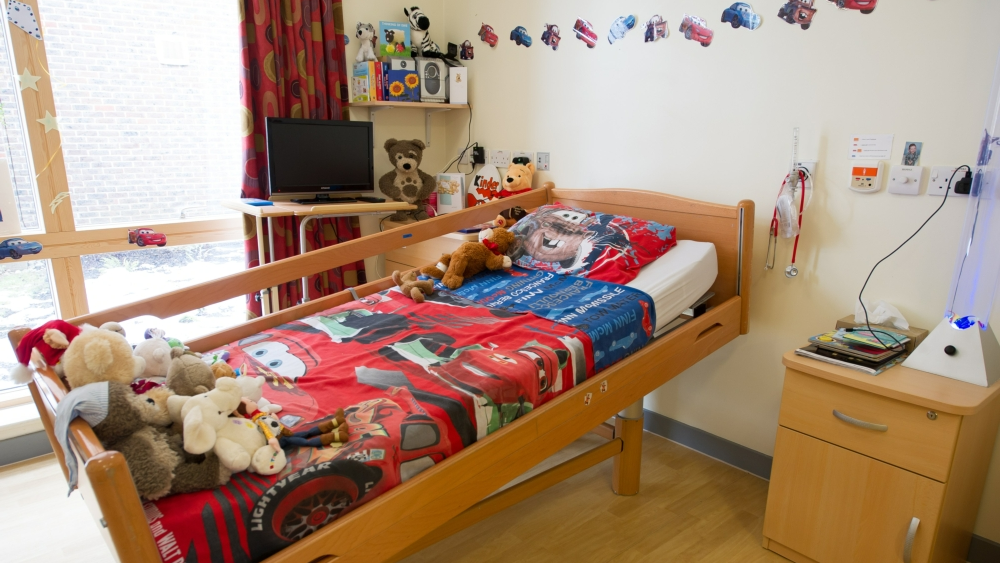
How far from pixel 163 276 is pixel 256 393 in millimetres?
1798

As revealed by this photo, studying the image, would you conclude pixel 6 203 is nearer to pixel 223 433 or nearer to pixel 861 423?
pixel 223 433

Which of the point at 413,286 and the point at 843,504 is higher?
the point at 413,286

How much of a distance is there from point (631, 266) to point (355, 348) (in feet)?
3.13

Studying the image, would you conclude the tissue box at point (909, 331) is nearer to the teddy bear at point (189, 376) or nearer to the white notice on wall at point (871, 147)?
the white notice on wall at point (871, 147)

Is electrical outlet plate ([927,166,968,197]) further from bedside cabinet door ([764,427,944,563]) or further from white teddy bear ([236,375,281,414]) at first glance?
white teddy bear ([236,375,281,414])

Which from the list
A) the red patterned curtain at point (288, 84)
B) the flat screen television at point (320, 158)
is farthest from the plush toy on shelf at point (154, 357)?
the flat screen television at point (320, 158)

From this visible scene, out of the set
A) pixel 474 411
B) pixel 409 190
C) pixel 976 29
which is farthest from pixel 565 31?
pixel 474 411

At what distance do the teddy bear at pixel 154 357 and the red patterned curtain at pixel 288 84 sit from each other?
1.36 m

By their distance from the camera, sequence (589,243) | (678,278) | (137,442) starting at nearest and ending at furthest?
(137,442) < (678,278) < (589,243)

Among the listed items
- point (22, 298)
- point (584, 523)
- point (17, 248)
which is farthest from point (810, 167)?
point (22, 298)

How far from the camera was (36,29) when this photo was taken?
2.20 meters

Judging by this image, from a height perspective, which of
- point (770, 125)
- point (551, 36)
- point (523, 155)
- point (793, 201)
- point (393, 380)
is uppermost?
point (551, 36)

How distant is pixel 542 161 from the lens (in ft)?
9.27

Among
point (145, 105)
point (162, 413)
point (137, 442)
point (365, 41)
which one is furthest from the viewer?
point (365, 41)
